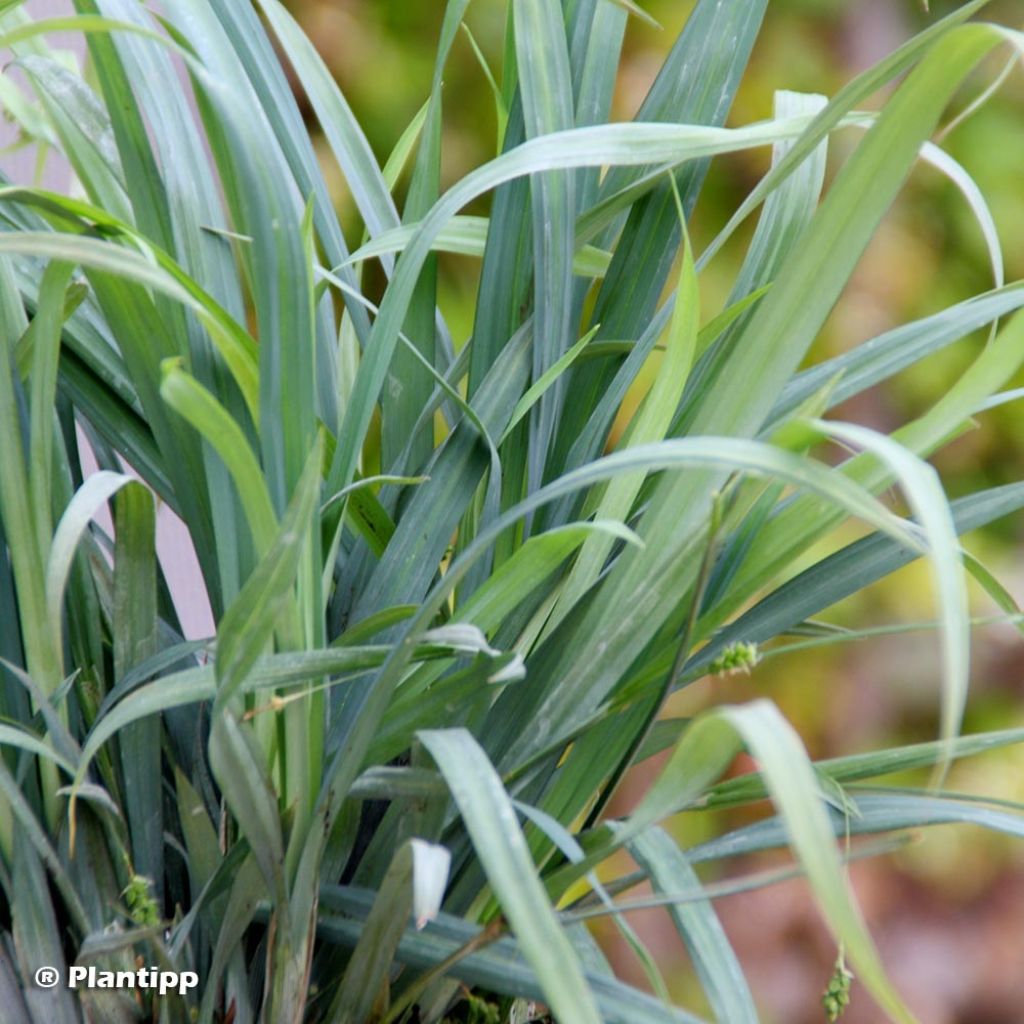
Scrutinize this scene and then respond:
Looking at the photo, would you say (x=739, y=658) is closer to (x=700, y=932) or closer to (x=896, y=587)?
(x=700, y=932)

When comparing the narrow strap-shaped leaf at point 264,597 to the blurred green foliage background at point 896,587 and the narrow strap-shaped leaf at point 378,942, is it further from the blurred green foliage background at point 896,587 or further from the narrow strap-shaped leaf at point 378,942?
the blurred green foliage background at point 896,587

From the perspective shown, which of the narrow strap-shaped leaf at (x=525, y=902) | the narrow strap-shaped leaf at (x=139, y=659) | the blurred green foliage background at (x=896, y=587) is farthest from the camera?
the blurred green foliage background at (x=896, y=587)

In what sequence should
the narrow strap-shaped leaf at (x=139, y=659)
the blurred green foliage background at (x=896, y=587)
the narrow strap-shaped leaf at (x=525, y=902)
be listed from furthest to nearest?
1. the blurred green foliage background at (x=896, y=587)
2. the narrow strap-shaped leaf at (x=139, y=659)
3. the narrow strap-shaped leaf at (x=525, y=902)

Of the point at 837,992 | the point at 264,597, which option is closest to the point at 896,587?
the point at 837,992

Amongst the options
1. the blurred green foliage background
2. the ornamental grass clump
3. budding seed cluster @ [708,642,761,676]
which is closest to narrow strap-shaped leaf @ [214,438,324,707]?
the ornamental grass clump

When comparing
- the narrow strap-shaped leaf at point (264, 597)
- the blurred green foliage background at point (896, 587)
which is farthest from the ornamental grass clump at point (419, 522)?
the blurred green foliage background at point (896, 587)

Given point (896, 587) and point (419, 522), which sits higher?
point (419, 522)
